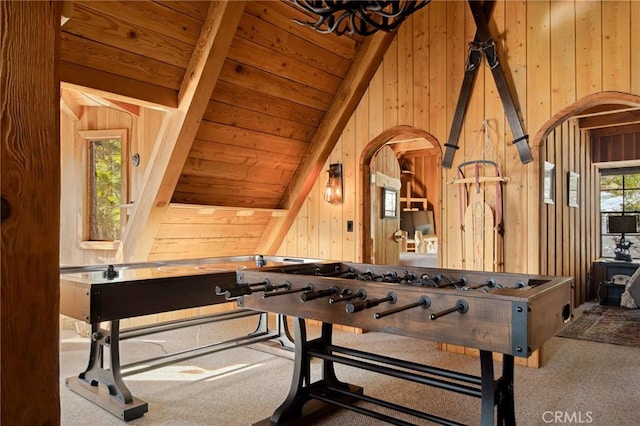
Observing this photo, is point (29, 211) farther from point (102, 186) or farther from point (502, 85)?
point (102, 186)

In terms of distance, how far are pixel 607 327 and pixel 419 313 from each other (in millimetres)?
4163

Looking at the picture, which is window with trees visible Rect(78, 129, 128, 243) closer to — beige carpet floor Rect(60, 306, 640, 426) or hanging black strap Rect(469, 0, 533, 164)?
beige carpet floor Rect(60, 306, 640, 426)

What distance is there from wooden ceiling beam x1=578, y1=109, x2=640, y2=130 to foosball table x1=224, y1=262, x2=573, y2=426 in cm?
466

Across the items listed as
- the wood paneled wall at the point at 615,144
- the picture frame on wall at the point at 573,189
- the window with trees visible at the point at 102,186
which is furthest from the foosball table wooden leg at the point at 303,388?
the wood paneled wall at the point at 615,144

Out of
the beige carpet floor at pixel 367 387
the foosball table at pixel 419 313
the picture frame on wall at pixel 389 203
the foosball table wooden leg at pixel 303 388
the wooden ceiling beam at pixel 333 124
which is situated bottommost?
the beige carpet floor at pixel 367 387

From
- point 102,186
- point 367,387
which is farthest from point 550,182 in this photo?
point 102,186

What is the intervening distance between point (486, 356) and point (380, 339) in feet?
8.38

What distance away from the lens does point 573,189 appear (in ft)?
19.9

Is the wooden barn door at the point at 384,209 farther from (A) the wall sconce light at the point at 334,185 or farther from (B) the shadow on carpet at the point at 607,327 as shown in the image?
(B) the shadow on carpet at the point at 607,327

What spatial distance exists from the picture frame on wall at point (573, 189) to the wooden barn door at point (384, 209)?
2202mm

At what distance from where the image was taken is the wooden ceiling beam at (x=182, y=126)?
327 cm

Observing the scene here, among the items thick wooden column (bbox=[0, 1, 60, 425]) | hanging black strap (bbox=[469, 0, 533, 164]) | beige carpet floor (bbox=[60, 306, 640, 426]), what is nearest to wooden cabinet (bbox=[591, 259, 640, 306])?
beige carpet floor (bbox=[60, 306, 640, 426])

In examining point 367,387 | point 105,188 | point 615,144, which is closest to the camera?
point 367,387

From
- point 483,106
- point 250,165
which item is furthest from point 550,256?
point 250,165
